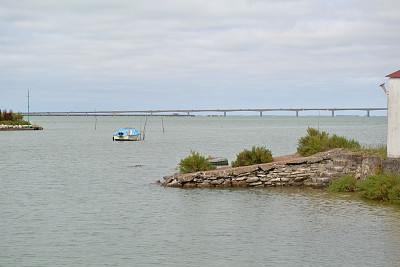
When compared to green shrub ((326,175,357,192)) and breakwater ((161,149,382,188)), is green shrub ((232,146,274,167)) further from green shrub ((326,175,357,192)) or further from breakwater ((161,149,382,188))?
green shrub ((326,175,357,192))

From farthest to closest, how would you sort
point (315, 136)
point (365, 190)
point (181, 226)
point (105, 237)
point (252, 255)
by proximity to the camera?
point (315, 136) → point (365, 190) → point (181, 226) → point (105, 237) → point (252, 255)

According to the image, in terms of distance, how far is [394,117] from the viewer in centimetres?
2211

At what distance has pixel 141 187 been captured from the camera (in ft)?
86.4

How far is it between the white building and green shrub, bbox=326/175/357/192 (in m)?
2.00

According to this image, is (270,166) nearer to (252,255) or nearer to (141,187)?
(141,187)

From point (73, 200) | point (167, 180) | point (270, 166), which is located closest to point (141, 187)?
point (167, 180)

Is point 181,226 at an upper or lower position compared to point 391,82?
lower

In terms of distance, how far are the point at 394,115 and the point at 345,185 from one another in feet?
11.4

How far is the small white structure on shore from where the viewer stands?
2200 centimetres

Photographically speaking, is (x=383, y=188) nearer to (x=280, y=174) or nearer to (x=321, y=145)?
(x=280, y=174)

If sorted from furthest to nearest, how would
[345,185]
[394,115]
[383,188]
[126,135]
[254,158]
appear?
[126,135]
[254,158]
[345,185]
[394,115]
[383,188]

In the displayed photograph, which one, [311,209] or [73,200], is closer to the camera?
[311,209]

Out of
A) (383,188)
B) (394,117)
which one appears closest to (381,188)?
(383,188)

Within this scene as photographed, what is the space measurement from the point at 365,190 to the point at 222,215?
625cm
